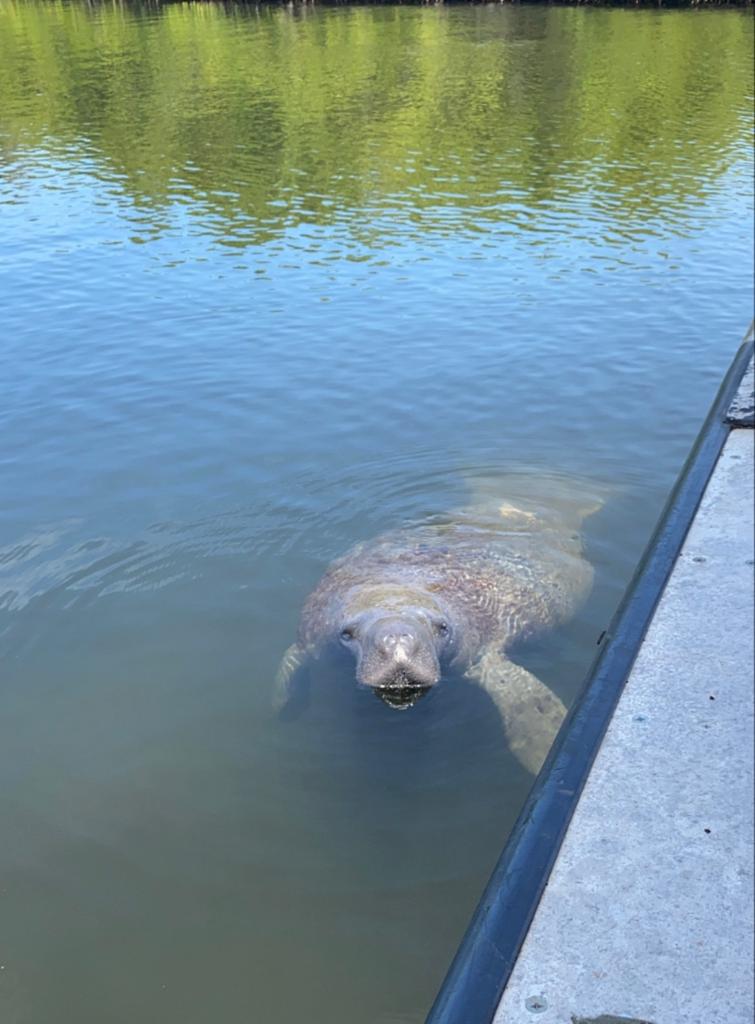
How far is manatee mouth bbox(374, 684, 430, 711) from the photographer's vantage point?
17.9 feet

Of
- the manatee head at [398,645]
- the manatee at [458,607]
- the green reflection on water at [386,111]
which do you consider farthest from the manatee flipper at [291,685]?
the green reflection on water at [386,111]

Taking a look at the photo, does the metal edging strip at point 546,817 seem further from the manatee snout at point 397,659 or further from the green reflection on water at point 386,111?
the green reflection on water at point 386,111

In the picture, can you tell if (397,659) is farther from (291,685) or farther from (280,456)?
(280,456)

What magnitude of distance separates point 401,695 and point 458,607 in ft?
2.48

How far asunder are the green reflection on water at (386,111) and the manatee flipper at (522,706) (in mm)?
10935

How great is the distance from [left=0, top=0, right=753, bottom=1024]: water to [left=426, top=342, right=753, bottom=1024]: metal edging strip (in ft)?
3.18

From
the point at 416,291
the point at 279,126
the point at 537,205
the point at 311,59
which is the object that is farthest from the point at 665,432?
the point at 311,59

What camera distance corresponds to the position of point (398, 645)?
17.6 feet

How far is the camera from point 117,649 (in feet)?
21.0

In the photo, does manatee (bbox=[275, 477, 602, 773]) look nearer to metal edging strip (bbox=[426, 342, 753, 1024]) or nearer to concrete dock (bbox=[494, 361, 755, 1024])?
metal edging strip (bbox=[426, 342, 753, 1024])

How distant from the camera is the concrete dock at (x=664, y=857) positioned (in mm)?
2828

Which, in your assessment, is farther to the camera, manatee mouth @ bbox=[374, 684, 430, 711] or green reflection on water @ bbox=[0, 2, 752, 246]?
green reflection on water @ bbox=[0, 2, 752, 246]

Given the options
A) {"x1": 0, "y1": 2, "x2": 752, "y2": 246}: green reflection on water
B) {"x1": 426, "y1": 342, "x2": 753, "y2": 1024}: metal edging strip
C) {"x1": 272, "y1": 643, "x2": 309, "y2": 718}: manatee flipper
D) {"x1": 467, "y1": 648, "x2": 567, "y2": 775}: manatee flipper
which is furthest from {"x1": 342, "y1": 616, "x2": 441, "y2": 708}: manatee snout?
{"x1": 0, "y1": 2, "x2": 752, "y2": 246}: green reflection on water

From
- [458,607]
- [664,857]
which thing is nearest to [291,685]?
[458,607]
